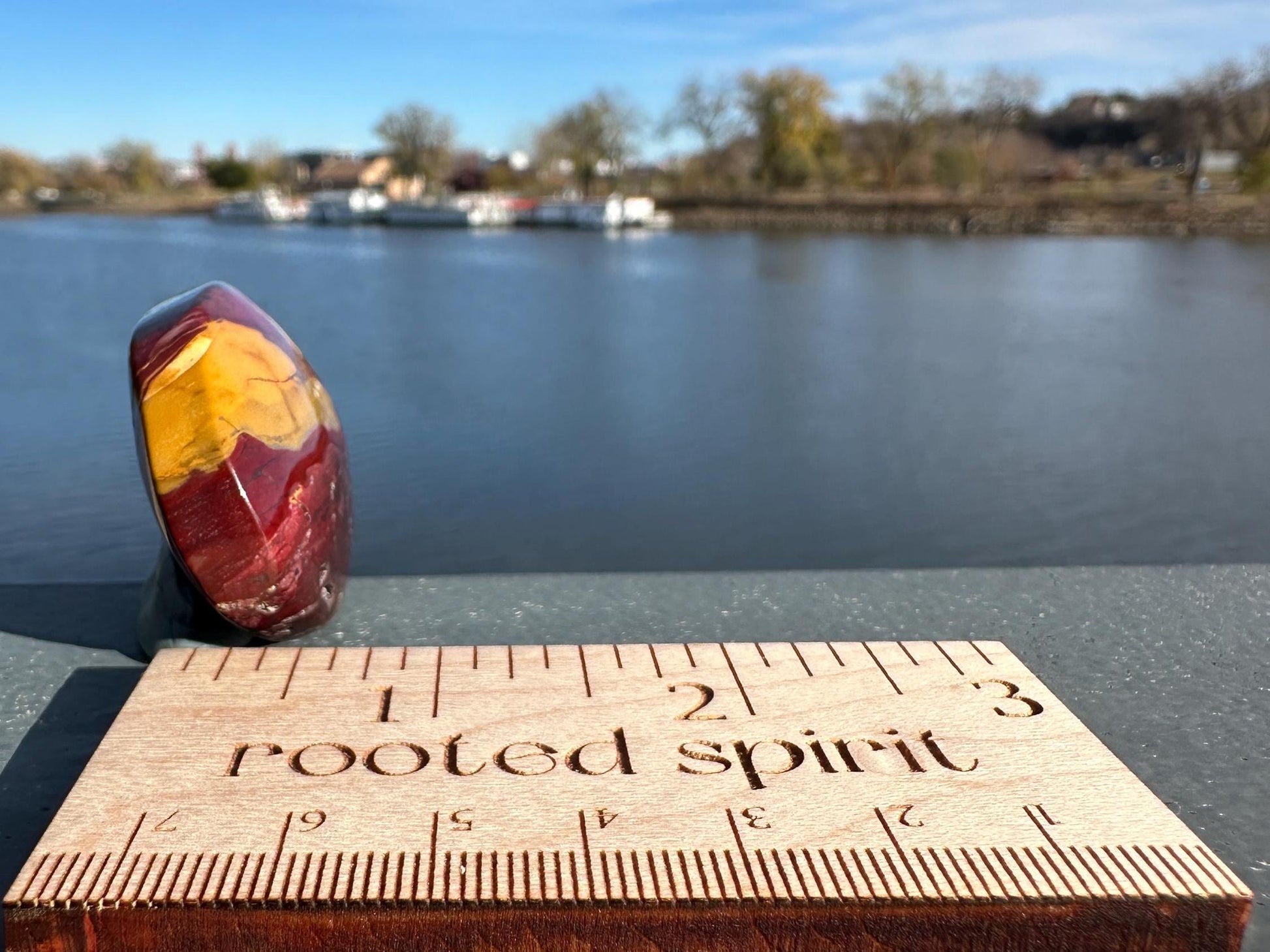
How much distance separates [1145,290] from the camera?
675 inches

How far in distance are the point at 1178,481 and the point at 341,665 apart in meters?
5.93

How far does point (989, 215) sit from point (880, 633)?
37481mm

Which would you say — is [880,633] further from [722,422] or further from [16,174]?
[16,174]

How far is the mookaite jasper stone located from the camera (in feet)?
8.34

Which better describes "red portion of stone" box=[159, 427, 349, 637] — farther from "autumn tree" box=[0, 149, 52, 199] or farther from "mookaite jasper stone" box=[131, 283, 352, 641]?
"autumn tree" box=[0, 149, 52, 199]

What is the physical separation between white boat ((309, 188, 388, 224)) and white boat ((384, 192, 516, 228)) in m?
1.20

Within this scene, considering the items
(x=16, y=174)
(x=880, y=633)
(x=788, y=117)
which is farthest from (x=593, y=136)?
(x=880, y=633)

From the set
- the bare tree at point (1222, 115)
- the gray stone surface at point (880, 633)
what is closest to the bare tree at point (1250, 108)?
the bare tree at point (1222, 115)

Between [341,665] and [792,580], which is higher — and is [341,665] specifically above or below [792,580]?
above

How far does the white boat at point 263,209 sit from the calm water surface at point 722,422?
3437cm

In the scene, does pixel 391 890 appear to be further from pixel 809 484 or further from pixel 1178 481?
pixel 1178 481

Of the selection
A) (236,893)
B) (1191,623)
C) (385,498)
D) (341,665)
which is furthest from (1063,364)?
(236,893)

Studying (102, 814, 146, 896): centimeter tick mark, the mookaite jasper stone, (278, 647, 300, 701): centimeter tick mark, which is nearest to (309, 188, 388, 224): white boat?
the mookaite jasper stone

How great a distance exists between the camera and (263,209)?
5150cm
